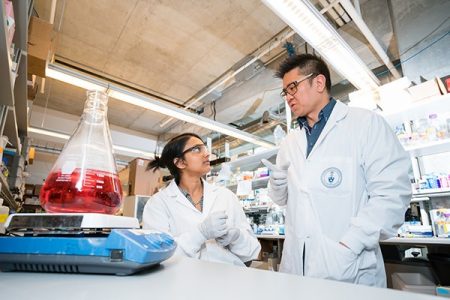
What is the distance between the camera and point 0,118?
163cm

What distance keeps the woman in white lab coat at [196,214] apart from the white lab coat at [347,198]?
0.28 metres

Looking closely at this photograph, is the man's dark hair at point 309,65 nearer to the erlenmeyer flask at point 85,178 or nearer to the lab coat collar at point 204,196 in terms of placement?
the lab coat collar at point 204,196

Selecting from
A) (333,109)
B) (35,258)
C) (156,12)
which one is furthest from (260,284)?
(156,12)

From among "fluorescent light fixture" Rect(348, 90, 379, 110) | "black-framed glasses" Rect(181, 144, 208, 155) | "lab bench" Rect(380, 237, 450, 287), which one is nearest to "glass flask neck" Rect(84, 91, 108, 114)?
"black-framed glasses" Rect(181, 144, 208, 155)

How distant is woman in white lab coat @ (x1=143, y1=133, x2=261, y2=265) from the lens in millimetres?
1256

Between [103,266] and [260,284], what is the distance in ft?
1.00

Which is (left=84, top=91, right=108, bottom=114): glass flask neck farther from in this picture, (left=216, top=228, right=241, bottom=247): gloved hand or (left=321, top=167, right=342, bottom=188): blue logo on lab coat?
(left=321, top=167, right=342, bottom=188): blue logo on lab coat

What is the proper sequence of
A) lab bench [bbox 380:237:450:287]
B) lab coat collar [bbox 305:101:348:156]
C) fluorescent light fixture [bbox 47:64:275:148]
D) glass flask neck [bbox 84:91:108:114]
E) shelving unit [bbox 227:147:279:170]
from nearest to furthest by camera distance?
glass flask neck [bbox 84:91:108:114] < lab coat collar [bbox 305:101:348:156] < lab bench [bbox 380:237:450:287] < fluorescent light fixture [bbox 47:64:275:148] < shelving unit [bbox 227:147:279:170]

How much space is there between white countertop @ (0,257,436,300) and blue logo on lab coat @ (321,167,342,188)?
0.91 metres

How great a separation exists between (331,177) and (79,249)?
112 cm

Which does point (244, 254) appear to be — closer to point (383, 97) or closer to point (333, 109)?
point (333, 109)

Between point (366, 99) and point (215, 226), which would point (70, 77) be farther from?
point (366, 99)

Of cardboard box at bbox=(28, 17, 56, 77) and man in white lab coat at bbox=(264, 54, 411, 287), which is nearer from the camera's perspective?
man in white lab coat at bbox=(264, 54, 411, 287)

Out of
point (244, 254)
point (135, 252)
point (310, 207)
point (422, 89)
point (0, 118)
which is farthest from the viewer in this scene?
point (422, 89)
